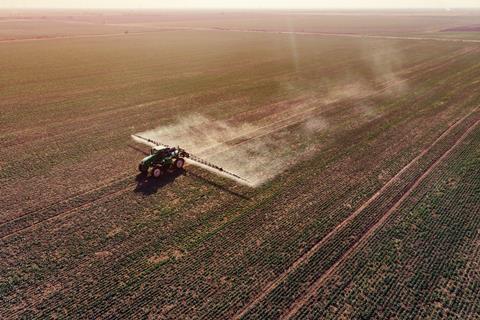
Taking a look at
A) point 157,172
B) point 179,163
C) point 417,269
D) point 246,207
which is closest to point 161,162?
point 157,172

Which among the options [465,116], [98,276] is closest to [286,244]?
Answer: [98,276]

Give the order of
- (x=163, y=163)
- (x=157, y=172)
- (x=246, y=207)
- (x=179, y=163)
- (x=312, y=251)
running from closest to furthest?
(x=312, y=251) → (x=246, y=207) → (x=157, y=172) → (x=163, y=163) → (x=179, y=163)

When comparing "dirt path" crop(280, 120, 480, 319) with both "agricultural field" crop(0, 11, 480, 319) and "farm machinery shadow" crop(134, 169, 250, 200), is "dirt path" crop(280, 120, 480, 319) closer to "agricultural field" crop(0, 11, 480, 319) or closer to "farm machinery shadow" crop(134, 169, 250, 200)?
"agricultural field" crop(0, 11, 480, 319)

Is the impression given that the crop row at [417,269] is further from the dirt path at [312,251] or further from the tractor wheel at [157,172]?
the tractor wheel at [157,172]

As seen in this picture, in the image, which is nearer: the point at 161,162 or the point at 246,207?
the point at 246,207

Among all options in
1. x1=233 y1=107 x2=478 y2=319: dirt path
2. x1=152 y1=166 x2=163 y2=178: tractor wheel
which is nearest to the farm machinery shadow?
x1=152 y1=166 x2=163 y2=178: tractor wheel

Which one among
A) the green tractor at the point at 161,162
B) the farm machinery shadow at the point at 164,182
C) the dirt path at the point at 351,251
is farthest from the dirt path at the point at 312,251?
the green tractor at the point at 161,162

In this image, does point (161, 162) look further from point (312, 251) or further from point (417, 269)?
point (417, 269)
